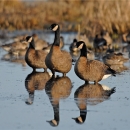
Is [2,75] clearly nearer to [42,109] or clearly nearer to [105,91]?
[105,91]

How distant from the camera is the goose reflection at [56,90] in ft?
30.6

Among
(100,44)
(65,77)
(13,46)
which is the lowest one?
(100,44)

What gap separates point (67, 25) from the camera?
34.6 metres

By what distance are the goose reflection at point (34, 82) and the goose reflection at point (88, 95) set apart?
35.5 inches

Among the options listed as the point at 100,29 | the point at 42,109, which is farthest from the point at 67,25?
the point at 42,109

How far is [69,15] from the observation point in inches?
1476

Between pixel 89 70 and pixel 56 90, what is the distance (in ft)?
4.65

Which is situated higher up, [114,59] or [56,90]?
[56,90]

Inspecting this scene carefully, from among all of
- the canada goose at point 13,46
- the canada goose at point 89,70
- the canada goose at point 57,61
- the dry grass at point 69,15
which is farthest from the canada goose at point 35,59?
the dry grass at point 69,15

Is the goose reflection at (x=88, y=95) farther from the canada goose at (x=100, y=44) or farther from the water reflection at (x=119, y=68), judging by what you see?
the canada goose at (x=100, y=44)

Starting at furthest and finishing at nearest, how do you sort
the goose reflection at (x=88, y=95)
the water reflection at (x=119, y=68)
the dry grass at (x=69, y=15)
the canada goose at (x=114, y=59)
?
the dry grass at (x=69, y=15), the canada goose at (x=114, y=59), the water reflection at (x=119, y=68), the goose reflection at (x=88, y=95)

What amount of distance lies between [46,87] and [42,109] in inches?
98.2

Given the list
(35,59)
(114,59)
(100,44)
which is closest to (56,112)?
(35,59)

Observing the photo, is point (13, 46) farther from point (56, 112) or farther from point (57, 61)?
point (56, 112)
